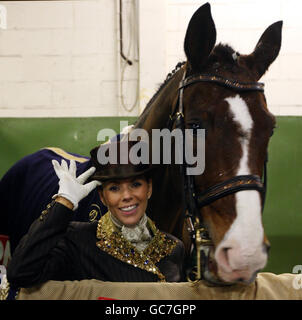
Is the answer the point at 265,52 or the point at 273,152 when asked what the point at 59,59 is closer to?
the point at 273,152

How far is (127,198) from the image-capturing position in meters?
1.28

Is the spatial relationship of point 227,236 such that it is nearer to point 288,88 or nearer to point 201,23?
point 201,23

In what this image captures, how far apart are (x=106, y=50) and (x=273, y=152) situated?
1644mm

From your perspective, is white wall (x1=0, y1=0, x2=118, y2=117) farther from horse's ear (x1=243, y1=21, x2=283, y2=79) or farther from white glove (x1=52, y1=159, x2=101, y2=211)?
white glove (x1=52, y1=159, x2=101, y2=211)

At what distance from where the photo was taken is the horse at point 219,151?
3.48 ft

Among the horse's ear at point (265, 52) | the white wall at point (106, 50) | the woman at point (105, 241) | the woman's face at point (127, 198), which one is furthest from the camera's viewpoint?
the white wall at point (106, 50)

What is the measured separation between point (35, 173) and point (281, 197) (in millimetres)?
1819

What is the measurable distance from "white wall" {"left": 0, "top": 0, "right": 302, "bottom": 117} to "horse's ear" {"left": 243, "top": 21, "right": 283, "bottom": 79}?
1750 mm

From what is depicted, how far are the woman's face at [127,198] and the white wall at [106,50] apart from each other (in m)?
2.01

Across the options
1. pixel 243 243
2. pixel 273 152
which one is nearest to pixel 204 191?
pixel 243 243

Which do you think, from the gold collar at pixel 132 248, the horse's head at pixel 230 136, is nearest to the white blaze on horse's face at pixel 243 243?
the horse's head at pixel 230 136

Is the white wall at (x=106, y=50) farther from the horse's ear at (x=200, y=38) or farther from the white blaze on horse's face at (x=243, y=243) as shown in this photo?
the white blaze on horse's face at (x=243, y=243)

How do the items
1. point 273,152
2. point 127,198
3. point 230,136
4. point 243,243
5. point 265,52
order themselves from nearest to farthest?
point 243,243
point 230,136
point 127,198
point 265,52
point 273,152

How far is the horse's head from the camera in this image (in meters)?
1.04
